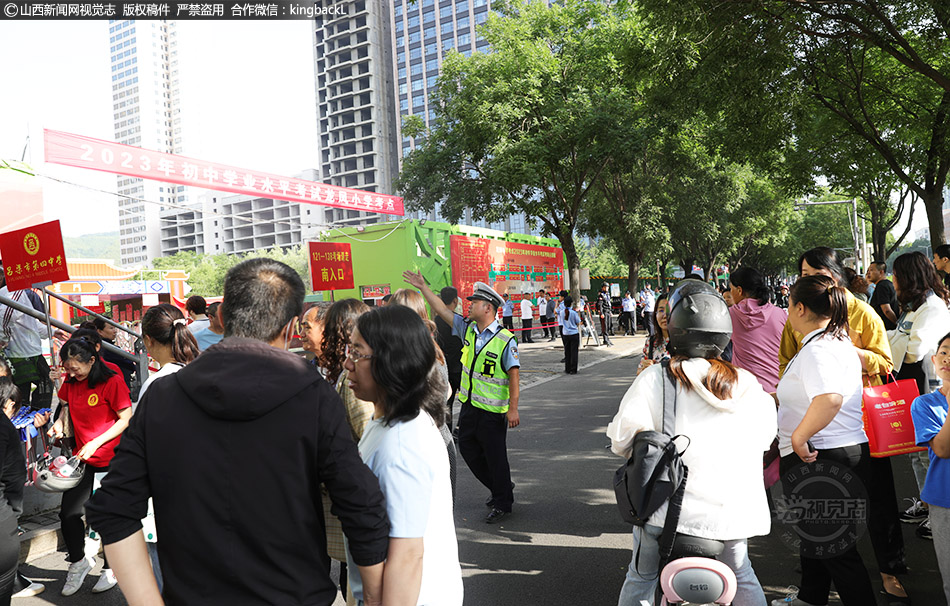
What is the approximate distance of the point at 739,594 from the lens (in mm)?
2330

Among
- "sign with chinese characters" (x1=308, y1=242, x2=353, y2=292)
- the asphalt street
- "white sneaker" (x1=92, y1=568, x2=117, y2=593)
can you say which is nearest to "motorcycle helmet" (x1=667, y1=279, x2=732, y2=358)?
the asphalt street

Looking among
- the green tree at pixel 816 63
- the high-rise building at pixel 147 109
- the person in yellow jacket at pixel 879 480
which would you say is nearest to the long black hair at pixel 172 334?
the person in yellow jacket at pixel 879 480

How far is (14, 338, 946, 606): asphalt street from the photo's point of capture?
3.73 m

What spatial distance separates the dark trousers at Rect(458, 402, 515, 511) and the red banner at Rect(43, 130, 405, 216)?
918cm

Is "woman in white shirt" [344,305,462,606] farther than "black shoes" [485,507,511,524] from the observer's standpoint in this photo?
No

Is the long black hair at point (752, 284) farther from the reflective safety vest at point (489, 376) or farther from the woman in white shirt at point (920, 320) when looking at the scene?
the reflective safety vest at point (489, 376)

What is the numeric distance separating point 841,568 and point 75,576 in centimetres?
426

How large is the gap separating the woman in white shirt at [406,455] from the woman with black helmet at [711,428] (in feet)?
2.38

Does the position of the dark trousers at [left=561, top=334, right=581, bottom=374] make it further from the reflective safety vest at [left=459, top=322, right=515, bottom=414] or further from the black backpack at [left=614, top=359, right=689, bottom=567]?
the black backpack at [left=614, top=359, right=689, bottom=567]

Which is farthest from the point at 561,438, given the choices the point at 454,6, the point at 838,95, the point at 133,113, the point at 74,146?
the point at 133,113

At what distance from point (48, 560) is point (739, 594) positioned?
465 centimetres

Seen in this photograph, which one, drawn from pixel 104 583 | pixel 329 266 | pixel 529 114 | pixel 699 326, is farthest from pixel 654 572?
pixel 529 114

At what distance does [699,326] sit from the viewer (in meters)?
2.28

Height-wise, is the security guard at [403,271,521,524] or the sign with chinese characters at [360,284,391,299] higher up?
the sign with chinese characters at [360,284,391,299]
